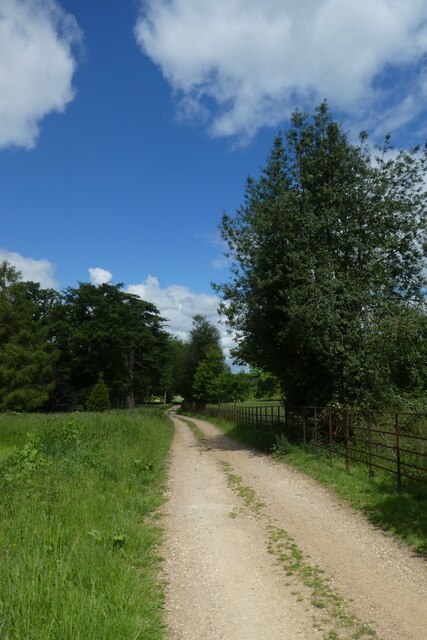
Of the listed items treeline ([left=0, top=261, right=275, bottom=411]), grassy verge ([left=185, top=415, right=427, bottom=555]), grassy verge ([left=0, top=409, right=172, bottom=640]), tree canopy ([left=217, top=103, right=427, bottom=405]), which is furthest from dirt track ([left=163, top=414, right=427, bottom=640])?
treeline ([left=0, top=261, right=275, bottom=411])

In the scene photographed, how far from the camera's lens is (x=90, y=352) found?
58.9 meters

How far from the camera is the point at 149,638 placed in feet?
13.5

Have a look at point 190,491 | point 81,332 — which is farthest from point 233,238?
point 81,332

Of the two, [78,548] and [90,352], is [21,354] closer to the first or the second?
[90,352]

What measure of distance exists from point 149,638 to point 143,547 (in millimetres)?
2578

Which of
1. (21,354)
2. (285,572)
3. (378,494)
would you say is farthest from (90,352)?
(285,572)

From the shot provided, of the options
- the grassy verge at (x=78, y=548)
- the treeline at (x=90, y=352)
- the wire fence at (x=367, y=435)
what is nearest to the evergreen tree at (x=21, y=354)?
the treeline at (x=90, y=352)

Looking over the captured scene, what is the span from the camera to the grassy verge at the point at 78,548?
3.91 m

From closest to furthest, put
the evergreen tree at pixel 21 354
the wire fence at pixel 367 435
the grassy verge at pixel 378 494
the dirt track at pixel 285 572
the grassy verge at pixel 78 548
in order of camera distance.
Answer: the grassy verge at pixel 78 548 < the dirt track at pixel 285 572 < the grassy verge at pixel 378 494 < the wire fence at pixel 367 435 < the evergreen tree at pixel 21 354

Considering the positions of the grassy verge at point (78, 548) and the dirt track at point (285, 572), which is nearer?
the grassy verge at point (78, 548)

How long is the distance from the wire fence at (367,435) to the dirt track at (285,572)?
172 cm

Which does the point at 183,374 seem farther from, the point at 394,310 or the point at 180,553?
the point at 180,553

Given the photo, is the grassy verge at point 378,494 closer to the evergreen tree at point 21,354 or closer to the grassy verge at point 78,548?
the grassy verge at point 78,548

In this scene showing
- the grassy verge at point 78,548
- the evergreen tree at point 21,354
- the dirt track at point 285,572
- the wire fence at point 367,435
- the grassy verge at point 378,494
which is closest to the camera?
the grassy verge at point 78,548
